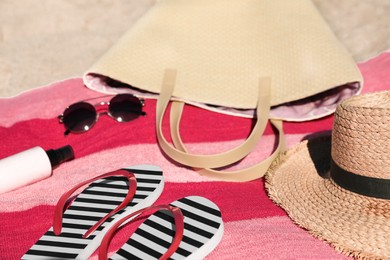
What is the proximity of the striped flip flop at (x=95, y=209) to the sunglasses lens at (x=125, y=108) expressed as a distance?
0.91 ft

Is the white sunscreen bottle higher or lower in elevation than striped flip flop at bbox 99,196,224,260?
lower

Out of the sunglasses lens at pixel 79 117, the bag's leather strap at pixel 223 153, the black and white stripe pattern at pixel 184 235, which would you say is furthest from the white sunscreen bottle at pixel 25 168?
the black and white stripe pattern at pixel 184 235

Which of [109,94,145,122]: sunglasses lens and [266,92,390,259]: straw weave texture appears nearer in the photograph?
[266,92,390,259]: straw weave texture

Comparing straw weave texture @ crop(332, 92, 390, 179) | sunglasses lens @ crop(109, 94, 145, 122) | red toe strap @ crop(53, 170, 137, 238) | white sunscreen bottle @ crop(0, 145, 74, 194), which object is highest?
straw weave texture @ crop(332, 92, 390, 179)

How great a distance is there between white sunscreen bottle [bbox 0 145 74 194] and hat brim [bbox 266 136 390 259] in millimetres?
518

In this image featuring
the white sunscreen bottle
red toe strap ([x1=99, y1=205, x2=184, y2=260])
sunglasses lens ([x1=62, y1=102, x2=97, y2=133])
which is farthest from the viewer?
sunglasses lens ([x1=62, y1=102, x2=97, y2=133])

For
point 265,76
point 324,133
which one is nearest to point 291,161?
point 324,133

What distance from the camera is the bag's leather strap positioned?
4.89ft

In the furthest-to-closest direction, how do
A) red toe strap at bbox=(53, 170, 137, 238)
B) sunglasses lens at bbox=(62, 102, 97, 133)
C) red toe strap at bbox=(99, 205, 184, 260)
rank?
1. sunglasses lens at bbox=(62, 102, 97, 133)
2. red toe strap at bbox=(53, 170, 137, 238)
3. red toe strap at bbox=(99, 205, 184, 260)

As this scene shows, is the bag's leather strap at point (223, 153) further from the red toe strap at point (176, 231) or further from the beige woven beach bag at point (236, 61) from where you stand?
the red toe strap at point (176, 231)

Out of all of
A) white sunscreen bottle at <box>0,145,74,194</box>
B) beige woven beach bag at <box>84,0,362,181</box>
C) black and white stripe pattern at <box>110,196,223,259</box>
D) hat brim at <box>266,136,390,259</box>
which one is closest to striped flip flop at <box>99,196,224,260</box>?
black and white stripe pattern at <box>110,196,223,259</box>

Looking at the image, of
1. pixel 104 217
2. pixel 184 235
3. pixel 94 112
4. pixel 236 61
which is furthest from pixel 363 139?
pixel 94 112

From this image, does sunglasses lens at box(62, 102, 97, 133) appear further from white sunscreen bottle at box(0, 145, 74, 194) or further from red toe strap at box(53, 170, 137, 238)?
red toe strap at box(53, 170, 137, 238)

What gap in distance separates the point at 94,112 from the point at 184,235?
0.66 meters
